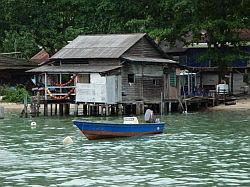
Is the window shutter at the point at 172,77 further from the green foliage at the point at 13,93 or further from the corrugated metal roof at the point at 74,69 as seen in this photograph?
the green foliage at the point at 13,93

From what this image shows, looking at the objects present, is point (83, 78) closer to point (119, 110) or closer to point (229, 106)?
point (119, 110)

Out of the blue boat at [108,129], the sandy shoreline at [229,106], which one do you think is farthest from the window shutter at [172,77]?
the blue boat at [108,129]

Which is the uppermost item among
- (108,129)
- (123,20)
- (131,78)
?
(123,20)

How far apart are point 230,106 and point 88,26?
64.4 ft

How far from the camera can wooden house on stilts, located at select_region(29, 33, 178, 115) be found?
50.5 m

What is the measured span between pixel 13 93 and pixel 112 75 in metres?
18.0

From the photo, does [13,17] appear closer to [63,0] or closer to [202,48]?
[63,0]

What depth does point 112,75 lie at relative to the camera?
50.6m

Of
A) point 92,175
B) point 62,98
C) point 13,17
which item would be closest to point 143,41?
point 62,98

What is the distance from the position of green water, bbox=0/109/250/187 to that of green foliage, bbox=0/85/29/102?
71.2 ft

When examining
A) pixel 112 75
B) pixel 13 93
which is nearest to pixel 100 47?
pixel 112 75

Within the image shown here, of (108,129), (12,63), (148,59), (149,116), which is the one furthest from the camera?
(12,63)

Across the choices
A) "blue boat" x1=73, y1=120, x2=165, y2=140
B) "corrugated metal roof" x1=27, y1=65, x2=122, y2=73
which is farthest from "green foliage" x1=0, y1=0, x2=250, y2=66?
"blue boat" x1=73, y1=120, x2=165, y2=140

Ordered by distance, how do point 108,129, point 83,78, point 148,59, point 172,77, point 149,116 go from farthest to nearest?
1. point 172,77
2. point 148,59
3. point 83,78
4. point 149,116
5. point 108,129
